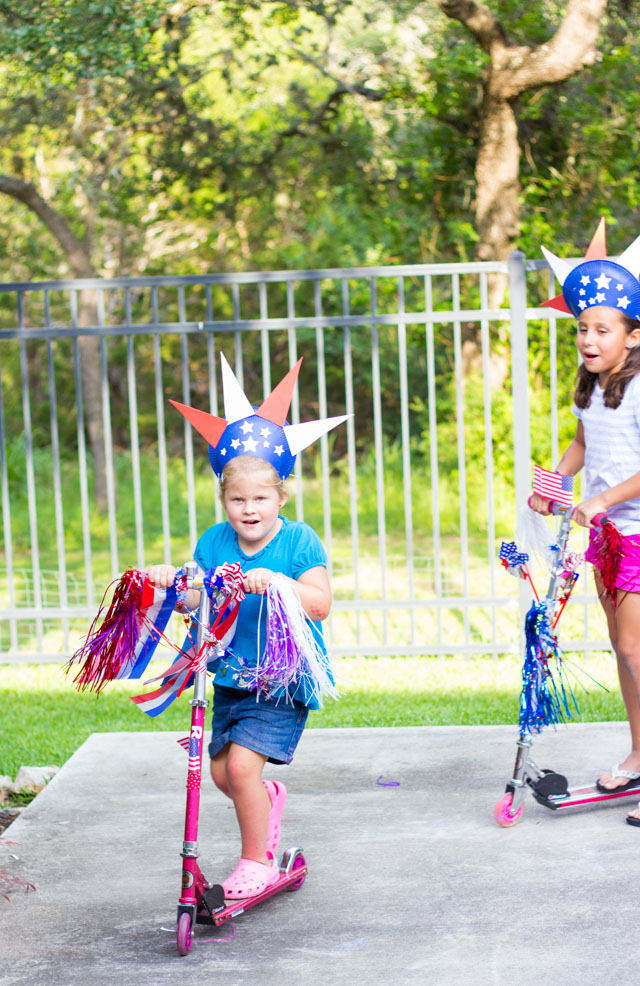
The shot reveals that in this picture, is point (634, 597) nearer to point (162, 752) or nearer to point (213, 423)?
point (213, 423)

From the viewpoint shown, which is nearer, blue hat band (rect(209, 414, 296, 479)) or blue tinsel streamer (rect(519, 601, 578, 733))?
blue hat band (rect(209, 414, 296, 479))

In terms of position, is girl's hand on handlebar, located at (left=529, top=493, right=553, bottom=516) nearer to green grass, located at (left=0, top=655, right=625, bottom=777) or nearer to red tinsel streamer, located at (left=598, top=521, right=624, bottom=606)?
red tinsel streamer, located at (left=598, top=521, right=624, bottom=606)

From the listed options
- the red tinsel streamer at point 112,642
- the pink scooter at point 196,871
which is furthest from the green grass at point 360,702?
the pink scooter at point 196,871

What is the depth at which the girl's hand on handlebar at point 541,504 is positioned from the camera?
368cm

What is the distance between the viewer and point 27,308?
20.8 metres

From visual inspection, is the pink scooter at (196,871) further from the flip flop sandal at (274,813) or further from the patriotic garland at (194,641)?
the flip flop sandal at (274,813)

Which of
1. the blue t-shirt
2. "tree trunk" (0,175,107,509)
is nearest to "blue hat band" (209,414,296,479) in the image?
the blue t-shirt

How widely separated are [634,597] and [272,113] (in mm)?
14430

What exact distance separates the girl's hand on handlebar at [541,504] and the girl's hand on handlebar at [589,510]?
156 mm

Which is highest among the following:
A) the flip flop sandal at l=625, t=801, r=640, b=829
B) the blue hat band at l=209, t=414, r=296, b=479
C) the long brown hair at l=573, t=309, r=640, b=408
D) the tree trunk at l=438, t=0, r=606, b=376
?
the tree trunk at l=438, t=0, r=606, b=376

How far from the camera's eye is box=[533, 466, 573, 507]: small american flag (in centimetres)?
364

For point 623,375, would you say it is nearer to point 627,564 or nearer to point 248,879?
point 627,564

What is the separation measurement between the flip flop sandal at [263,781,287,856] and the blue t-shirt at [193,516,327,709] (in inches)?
11.6

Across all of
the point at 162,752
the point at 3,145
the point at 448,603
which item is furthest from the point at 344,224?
the point at 162,752
